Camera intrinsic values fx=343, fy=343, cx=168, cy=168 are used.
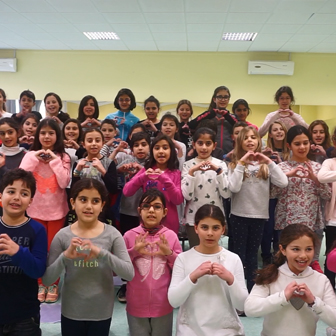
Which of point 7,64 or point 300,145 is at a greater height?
point 7,64

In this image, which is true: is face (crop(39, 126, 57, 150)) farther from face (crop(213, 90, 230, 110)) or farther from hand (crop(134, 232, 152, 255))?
face (crop(213, 90, 230, 110))

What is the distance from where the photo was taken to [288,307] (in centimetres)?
177

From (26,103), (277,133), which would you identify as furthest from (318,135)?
(26,103)

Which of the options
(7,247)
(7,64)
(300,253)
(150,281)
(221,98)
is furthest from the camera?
(7,64)

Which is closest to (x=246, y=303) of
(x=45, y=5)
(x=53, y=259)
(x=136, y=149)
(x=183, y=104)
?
(x=53, y=259)

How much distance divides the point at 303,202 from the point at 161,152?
3.84 feet

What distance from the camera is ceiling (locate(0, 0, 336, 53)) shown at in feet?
17.1

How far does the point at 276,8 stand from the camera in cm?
521

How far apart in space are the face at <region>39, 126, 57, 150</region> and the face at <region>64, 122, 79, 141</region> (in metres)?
0.51

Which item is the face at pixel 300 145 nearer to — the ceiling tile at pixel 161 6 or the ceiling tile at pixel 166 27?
the ceiling tile at pixel 161 6

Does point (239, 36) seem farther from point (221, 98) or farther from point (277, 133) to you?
point (277, 133)

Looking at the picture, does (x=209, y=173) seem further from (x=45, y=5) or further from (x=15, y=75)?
(x=15, y=75)

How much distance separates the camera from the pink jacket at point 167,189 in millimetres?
2570

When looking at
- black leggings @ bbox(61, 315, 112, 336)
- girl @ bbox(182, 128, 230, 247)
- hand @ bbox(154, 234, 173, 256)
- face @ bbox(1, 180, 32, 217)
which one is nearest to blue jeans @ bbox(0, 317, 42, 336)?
black leggings @ bbox(61, 315, 112, 336)
